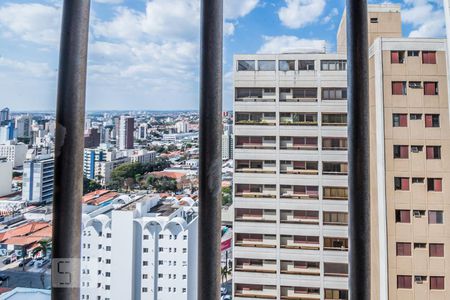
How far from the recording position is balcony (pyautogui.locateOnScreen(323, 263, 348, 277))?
3.78 m

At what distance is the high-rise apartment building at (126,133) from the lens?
235cm

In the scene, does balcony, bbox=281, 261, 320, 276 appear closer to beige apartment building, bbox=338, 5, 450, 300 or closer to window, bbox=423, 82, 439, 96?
beige apartment building, bbox=338, 5, 450, 300

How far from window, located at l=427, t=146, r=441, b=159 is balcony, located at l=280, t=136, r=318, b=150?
139 centimetres

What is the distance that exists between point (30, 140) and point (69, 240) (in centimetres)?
105

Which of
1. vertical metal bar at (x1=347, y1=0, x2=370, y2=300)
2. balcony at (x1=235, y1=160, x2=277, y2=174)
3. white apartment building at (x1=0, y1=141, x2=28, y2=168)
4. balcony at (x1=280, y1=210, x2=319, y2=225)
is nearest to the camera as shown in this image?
vertical metal bar at (x1=347, y1=0, x2=370, y2=300)

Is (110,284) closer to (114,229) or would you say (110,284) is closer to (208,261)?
(114,229)

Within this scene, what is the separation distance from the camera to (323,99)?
473cm

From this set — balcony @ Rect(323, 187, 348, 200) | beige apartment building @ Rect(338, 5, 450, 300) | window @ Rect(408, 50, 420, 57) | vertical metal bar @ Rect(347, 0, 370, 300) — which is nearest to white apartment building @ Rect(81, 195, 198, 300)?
vertical metal bar @ Rect(347, 0, 370, 300)

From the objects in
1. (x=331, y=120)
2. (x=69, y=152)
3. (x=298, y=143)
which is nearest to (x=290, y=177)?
(x=298, y=143)

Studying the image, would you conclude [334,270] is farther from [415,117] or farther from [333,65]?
[333,65]

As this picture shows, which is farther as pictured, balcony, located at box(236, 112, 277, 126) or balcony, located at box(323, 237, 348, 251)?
balcony, located at box(236, 112, 277, 126)

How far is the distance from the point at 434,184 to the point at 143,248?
12.2 feet

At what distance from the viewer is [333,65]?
4430 millimetres

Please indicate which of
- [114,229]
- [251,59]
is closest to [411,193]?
[251,59]
